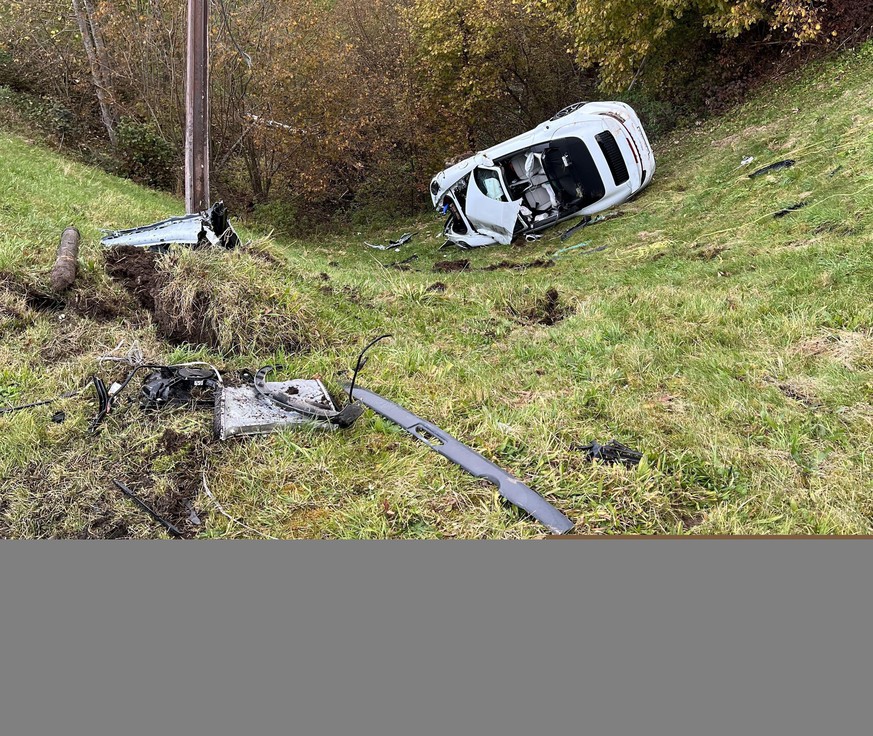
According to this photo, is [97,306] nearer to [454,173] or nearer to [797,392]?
[797,392]

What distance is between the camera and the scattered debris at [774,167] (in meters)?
10.2

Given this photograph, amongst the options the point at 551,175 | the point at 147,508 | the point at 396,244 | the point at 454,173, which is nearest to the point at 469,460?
the point at 147,508

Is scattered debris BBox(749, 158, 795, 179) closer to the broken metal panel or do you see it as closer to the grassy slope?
the grassy slope

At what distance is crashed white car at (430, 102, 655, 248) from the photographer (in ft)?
38.8

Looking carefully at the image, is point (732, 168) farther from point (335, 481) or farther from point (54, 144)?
point (54, 144)

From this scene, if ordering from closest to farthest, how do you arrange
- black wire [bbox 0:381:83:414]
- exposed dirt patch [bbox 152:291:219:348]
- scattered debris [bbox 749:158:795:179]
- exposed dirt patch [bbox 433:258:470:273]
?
black wire [bbox 0:381:83:414] < exposed dirt patch [bbox 152:291:219:348] < scattered debris [bbox 749:158:795:179] < exposed dirt patch [bbox 433:258:470:273]

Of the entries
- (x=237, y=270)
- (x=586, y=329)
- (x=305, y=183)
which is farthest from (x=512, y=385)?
(x=305, y=183)

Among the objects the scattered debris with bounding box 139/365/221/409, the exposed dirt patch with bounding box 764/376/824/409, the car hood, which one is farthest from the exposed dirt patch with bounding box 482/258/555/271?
the scattered debris with bounding box 139/365/221/409

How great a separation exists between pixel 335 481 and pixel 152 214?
9.28m

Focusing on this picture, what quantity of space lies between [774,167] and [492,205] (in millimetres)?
4923

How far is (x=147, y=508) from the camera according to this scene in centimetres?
329

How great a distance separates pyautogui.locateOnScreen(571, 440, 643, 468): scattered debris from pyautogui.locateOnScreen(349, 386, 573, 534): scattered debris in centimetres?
50

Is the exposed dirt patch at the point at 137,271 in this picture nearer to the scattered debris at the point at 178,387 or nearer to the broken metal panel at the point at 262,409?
the scattered debris at the point at 178,387

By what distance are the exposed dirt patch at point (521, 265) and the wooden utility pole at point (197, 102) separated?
4716 mm
